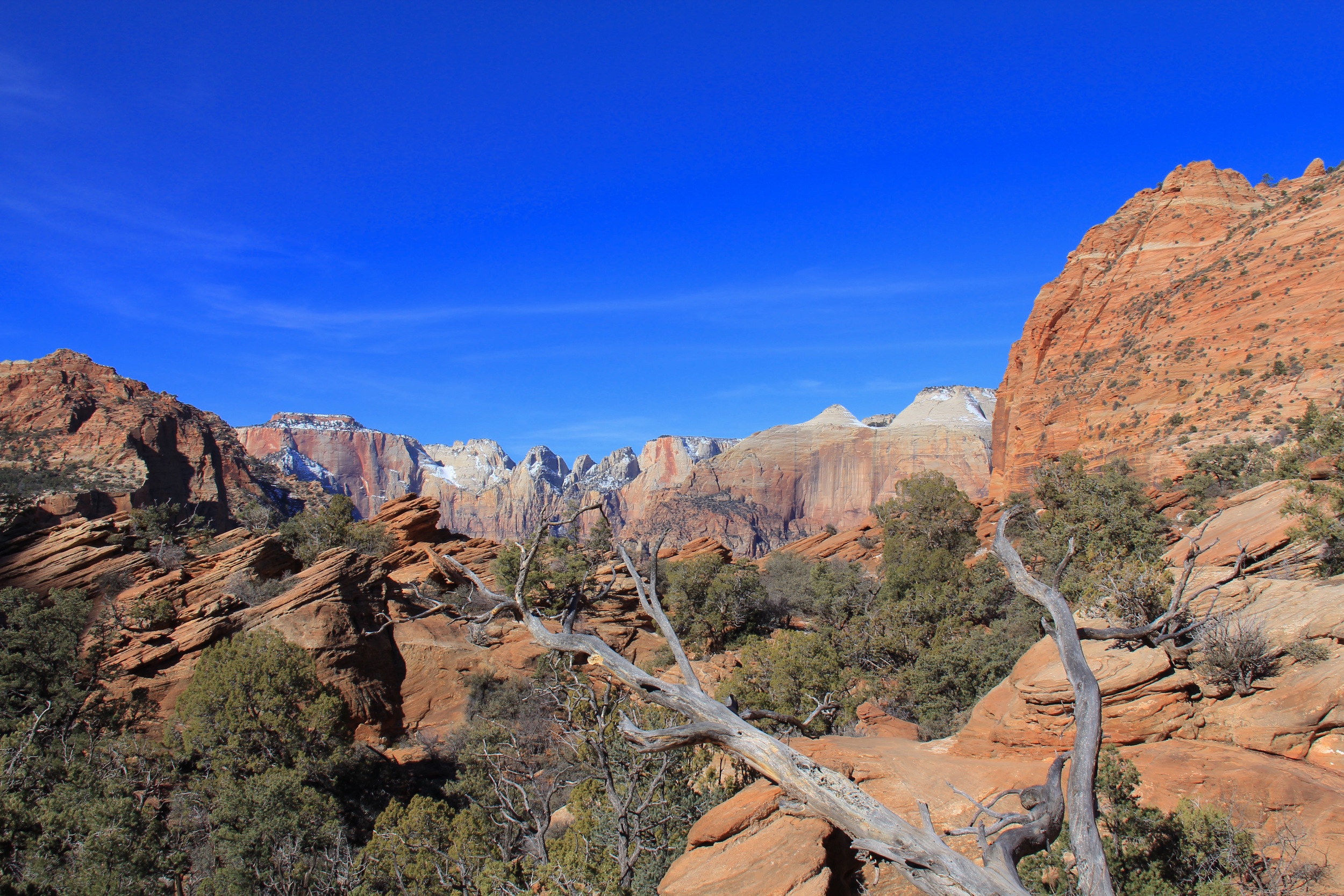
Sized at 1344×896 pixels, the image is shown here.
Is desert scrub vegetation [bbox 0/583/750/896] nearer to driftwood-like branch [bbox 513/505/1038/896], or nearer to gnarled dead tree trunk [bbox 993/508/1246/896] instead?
driftwood-like branch [bbox 513/505/1038/896]

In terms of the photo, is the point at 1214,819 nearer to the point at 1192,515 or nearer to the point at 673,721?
the point at 673,721

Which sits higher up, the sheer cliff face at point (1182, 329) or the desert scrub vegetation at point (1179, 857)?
the sheer cliff face at point (1182, 329)

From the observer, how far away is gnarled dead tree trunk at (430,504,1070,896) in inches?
157

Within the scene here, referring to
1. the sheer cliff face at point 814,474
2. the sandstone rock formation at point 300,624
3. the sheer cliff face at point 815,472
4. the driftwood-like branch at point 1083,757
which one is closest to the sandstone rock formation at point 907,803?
the driftwood-like branch at point 1083,757

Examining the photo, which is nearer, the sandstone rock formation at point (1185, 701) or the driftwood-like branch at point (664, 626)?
the driftwood-like branch at point (664, 626)

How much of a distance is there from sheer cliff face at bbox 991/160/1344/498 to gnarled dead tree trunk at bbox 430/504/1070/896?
1501 inches

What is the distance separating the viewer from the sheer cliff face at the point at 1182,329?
3662 centimetres

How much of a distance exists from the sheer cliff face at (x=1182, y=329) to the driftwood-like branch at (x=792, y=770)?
38619 mm

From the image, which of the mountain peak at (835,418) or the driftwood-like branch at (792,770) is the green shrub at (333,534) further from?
the mountain peak at (835,418)

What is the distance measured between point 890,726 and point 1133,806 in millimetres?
10411

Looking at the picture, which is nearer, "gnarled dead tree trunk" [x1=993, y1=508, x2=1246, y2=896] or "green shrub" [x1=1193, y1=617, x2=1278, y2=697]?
"gnarled dead tree trunk" [x1=993, y1=508, x2=1246, y2=896]

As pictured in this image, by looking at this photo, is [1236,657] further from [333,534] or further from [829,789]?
[333,534]

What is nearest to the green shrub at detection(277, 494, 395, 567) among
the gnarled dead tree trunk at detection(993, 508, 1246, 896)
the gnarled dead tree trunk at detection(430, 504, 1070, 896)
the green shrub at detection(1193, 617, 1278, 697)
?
the gnarled dead tree trunk at detection(430, 504, 1070, 896)

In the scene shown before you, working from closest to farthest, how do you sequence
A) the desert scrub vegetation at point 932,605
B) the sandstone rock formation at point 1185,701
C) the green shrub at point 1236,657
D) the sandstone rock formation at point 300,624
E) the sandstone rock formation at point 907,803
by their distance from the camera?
the sandstone rock formation at point 907,803, the sandstone rock formation at point 1185,701, the green shrub at point 1236,657, the desert scrub vegetation at point 932,605, the sandstone rock formation at point 300,624
